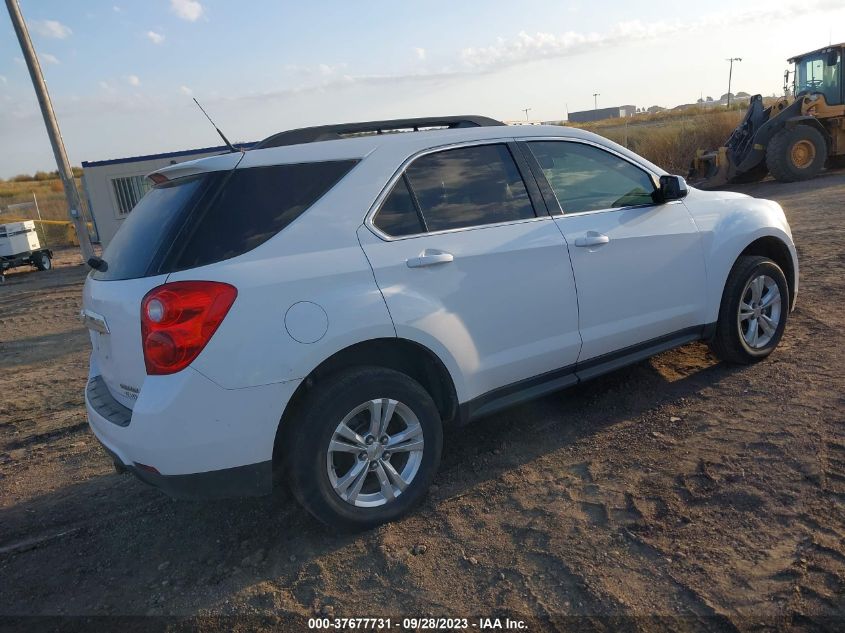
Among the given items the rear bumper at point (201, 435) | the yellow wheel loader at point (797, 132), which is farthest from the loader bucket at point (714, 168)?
the rear bumper at point (201, 435)

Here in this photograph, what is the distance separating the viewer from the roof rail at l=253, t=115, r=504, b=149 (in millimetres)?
3578

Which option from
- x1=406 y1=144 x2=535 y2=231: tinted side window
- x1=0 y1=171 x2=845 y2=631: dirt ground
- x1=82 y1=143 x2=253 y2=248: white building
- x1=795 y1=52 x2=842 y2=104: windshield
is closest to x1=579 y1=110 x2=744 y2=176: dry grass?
x1=795 y1=52 x2=842 y2=104: windshield

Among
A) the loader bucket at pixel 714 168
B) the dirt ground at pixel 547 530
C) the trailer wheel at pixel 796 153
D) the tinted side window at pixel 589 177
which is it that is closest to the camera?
the dirt ground at pixel 547 530

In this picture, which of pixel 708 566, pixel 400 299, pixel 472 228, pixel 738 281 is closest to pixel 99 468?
pixel 400 299

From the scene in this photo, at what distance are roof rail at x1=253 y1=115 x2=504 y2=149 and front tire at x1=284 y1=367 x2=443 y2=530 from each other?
1.30m

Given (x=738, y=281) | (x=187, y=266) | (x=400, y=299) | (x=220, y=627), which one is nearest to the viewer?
(x=220, y=627)

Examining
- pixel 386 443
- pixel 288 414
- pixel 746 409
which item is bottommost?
pixel 746 409

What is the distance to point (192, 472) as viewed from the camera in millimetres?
2863

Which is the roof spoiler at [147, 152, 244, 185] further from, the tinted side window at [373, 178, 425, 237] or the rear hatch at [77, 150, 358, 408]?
the tinted side window at [373, 178, 425, 237]

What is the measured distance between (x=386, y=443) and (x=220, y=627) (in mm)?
1035

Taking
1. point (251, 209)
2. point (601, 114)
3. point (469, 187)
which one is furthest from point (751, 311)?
point (601, 114)

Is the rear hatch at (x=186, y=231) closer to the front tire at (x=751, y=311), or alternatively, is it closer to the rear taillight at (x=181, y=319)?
the rear taillight at (x=181, y=319)

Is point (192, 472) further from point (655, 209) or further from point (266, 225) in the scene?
point (655, 209)

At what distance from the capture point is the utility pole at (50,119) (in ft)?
37.1
